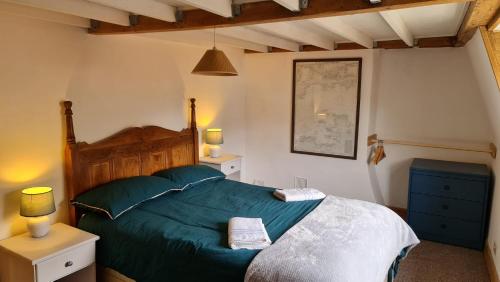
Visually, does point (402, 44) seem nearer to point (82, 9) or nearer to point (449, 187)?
point (449, 187)

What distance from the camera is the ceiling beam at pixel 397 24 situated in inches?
96.4

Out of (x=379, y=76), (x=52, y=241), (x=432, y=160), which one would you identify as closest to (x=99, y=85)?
(x=52, y=241)

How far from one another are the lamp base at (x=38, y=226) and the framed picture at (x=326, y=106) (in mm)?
→ 3105

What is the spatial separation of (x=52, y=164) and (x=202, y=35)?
1.72m

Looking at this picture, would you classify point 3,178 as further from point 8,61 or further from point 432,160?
point 432,160

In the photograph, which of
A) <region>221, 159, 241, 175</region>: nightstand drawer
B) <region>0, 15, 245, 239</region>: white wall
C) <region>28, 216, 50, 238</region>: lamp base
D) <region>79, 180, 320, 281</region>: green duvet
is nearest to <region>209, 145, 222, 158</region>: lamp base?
<region>221, 159, 241, 175</region>: nightstand drawer

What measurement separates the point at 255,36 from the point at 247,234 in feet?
6.53

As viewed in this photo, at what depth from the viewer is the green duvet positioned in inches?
82.5

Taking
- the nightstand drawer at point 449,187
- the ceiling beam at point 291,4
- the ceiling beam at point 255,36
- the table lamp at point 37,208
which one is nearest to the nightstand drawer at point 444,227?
the nightstand drawer at point 449,187

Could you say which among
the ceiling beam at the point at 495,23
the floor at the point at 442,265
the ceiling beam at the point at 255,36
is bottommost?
the floor at the point at 442,265

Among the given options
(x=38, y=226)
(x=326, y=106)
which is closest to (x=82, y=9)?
(x=38, y=226)

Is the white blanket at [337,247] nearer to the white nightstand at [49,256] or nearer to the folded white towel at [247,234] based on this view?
the folded white towel at [247,234]

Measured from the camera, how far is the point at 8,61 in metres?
2.41

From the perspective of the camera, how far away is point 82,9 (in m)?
2.20
